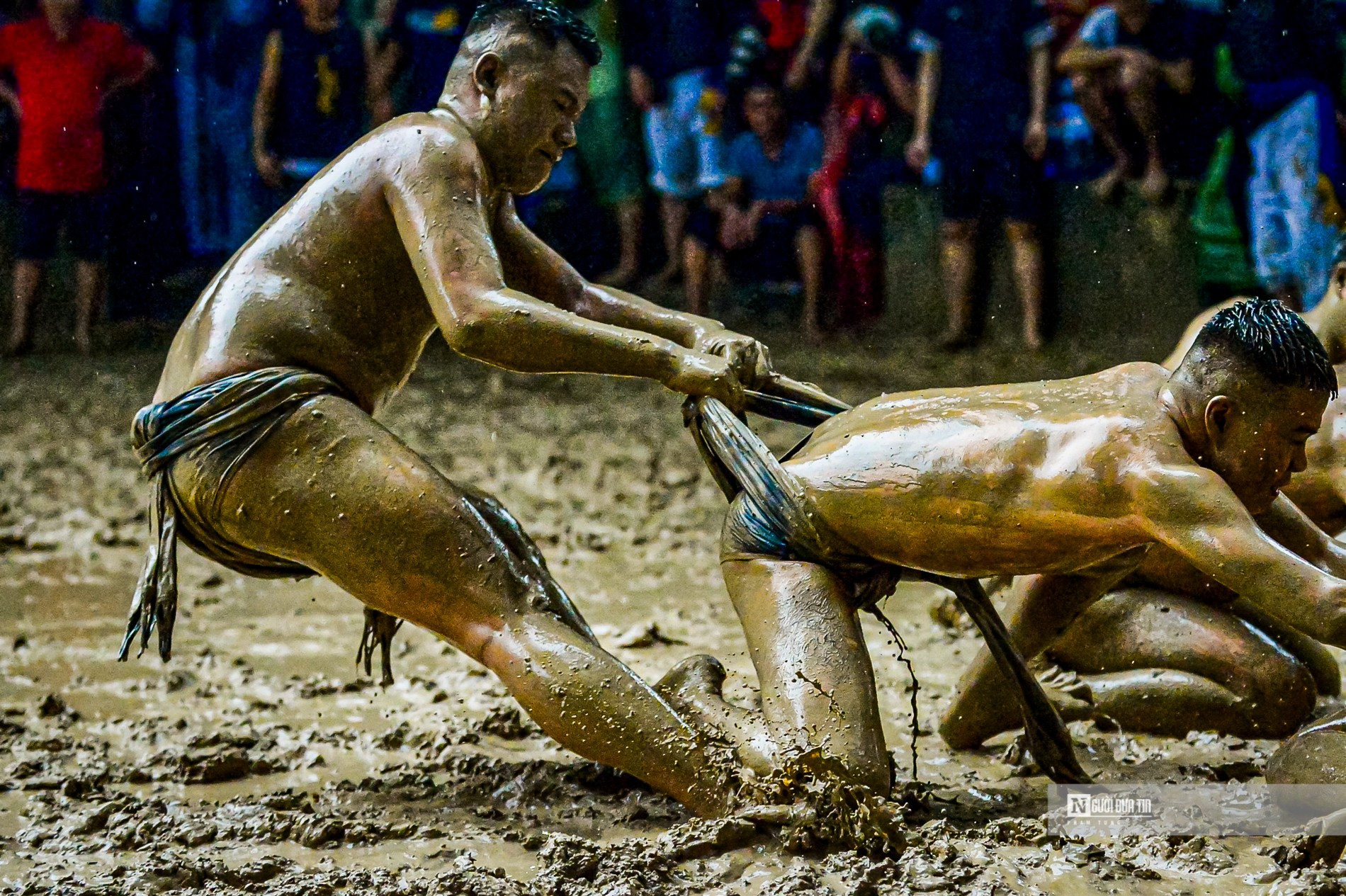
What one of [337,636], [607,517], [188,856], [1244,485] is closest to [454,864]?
[188,856]

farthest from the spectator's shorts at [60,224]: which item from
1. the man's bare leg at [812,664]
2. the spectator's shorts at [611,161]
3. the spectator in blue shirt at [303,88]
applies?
the man's bare leg at [812,664]

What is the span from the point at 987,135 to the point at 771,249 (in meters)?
1.43

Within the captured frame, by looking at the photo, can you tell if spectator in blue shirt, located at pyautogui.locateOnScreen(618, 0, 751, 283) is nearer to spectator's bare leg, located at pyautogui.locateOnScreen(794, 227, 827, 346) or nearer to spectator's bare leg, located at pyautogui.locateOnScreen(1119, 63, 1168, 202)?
spectator's bare leg, located at pyautogui.locateOnScreen(794, 227, 827, 346)

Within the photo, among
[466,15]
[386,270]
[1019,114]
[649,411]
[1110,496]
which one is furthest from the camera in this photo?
[466,15]

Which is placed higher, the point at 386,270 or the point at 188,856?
the point at 386,270

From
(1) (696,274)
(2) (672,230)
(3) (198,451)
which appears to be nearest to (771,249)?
(1) (696,274)

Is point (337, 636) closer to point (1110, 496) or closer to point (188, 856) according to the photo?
point (188, 856)

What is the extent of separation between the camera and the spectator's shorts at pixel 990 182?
8.39 meters

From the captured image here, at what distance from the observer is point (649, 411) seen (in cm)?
739

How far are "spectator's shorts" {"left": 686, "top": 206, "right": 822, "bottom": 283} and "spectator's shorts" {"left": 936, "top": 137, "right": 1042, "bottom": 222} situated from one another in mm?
823

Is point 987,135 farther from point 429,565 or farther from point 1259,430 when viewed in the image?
point 429,565

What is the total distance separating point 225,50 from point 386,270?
6571mm

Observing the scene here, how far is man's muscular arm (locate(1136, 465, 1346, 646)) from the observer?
2.47 meters

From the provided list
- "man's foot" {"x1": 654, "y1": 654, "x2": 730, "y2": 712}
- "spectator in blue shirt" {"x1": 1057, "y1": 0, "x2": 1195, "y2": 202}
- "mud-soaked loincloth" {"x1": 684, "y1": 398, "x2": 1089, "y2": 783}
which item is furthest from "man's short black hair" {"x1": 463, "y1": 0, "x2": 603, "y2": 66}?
"spectator in blue shirt" {"x1": 1057, "y1": 0, "x2": 1195, "y2": 202}
